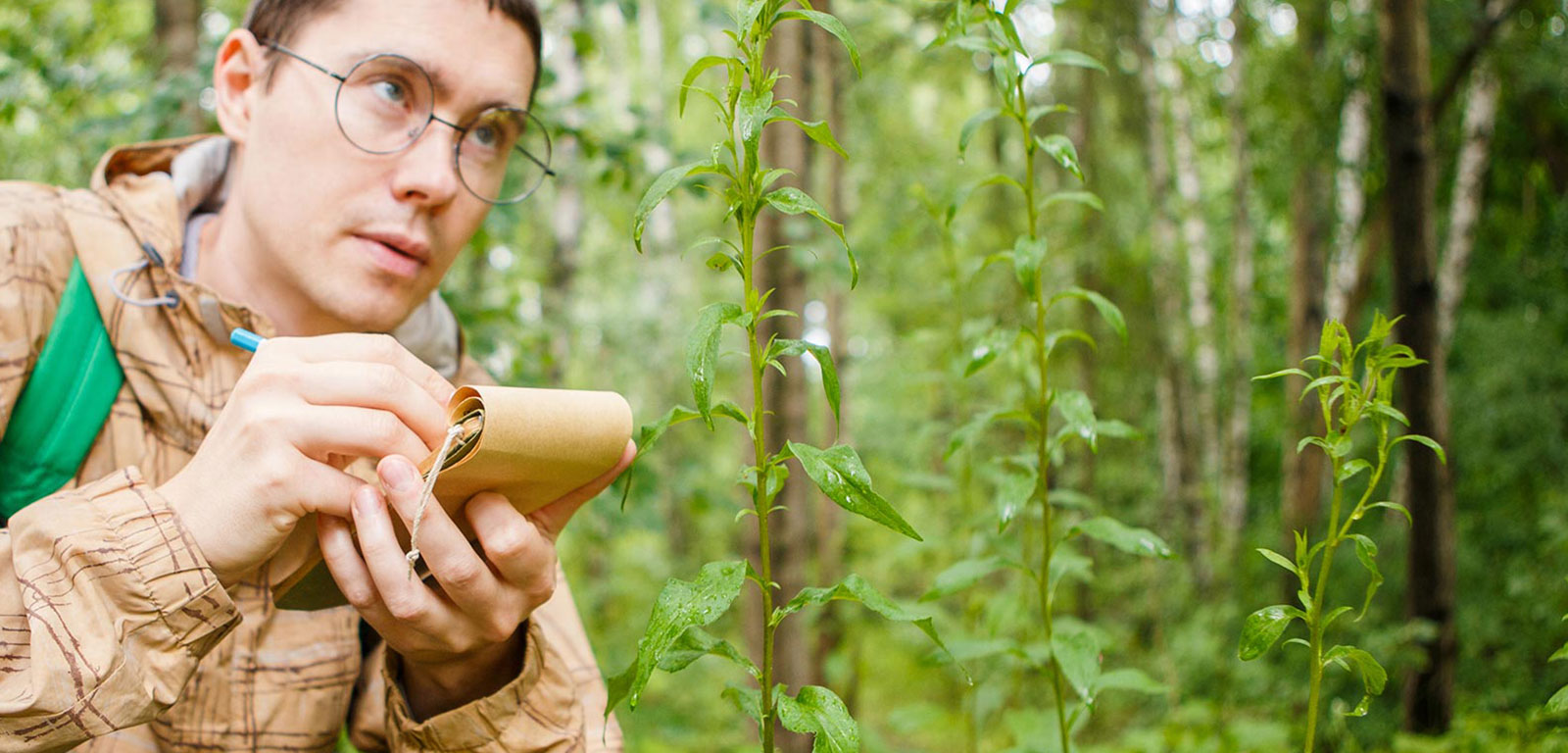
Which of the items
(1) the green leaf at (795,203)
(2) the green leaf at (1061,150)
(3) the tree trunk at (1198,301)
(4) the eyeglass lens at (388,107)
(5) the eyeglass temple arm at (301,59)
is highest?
(5) the eyeglass temple arm at (301,59)

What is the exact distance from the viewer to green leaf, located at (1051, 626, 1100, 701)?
1.53 m

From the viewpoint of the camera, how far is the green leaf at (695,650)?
1232mm

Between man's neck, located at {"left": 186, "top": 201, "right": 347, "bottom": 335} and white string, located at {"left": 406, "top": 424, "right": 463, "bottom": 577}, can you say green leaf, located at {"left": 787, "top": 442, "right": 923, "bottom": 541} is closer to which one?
white string, located at {"left": 406, "top": 424, "right": 463, "bottom": 577}

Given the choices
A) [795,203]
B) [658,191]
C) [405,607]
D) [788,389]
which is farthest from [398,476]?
[788,389]

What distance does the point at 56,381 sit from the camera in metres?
1.38

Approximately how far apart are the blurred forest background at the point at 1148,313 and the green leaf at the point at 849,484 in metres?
0.30

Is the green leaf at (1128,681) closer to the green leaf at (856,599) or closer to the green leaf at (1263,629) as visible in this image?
the green leaf at (1263,629)

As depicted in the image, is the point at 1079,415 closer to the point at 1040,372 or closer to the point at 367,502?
the point at 1040,372

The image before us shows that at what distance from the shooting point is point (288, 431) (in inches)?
42.3

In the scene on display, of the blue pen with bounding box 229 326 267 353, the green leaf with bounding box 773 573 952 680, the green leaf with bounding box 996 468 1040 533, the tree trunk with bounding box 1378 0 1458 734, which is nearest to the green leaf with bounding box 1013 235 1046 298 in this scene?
the green leaf with bounding box 996 468 1040 533

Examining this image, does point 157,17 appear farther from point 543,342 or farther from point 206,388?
point 206,388

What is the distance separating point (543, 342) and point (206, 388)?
7.91 ft

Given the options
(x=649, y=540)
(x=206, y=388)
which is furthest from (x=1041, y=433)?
(x=649, y=540)

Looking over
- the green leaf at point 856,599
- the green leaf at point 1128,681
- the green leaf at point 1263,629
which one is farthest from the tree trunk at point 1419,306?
the green leaf at point 856,599
